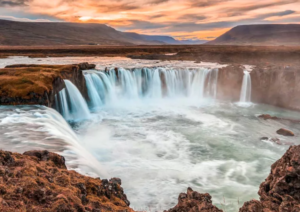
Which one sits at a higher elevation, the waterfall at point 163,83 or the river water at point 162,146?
the waterfall at point 163,83

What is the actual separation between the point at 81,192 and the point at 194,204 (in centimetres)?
257

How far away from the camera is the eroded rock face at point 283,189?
484 centimetres

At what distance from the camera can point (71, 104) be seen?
877 inches

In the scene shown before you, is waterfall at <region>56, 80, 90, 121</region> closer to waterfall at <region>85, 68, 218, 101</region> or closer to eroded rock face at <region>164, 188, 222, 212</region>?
waterfall at <region>85, 68, 218, 101</region>

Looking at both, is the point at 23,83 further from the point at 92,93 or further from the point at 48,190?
the point at 48,190

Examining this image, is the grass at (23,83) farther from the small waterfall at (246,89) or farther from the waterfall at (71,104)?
the small waterfall at (246,89)

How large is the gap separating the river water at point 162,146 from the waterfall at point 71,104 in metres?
0.84

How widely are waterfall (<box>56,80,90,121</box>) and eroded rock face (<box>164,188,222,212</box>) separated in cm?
1674

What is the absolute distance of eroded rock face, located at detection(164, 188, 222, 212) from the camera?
5.10m

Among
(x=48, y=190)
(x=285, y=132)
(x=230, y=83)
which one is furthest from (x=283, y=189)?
(x=230, y=83)

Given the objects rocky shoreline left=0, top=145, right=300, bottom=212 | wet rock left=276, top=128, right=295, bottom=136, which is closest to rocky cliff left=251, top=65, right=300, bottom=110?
wet rock left=276, top=128, right=295, bottom=136

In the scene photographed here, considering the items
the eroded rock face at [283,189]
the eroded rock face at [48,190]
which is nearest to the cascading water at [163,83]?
the eroded rock face at [48,190]

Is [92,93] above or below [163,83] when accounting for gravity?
below

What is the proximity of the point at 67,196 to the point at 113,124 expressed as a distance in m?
17.8
